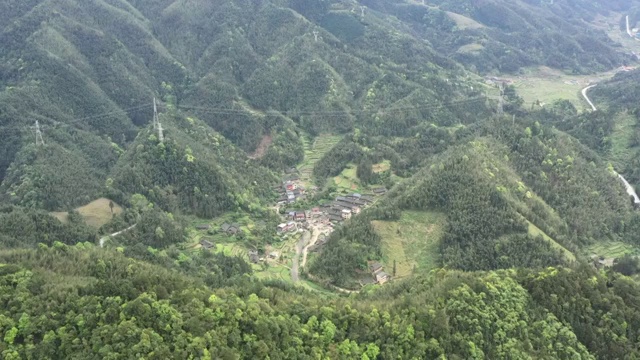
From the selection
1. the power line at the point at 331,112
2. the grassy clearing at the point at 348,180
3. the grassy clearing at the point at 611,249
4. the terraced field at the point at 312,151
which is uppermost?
the power line at the point at 331,112

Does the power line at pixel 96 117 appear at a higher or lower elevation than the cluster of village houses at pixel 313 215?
higher

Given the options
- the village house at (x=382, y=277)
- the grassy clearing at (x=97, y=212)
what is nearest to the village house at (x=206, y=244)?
Answer: the grassy clearing at (x=97, y=212)

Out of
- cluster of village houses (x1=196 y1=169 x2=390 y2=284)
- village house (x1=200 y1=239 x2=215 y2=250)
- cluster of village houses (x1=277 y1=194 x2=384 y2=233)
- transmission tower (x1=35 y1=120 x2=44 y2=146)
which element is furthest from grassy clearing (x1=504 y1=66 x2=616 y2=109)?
transmission tower (x1=35 y1=120 x2=44 y2=146)

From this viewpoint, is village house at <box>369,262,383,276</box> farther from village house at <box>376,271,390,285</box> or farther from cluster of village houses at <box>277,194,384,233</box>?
cluster of village houses at <box>277,194,384,233</box>

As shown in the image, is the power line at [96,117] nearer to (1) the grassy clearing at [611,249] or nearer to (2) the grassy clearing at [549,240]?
(2) the grassy clearing at [549,240]

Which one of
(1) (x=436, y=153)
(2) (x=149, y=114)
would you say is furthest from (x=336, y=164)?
(2) (x=149, y=114)

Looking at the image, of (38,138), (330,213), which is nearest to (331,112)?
(330,213)

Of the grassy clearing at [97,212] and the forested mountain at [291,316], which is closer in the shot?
the forested mountain at [291,316]

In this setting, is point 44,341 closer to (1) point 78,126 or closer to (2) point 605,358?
(2) point 605,358
